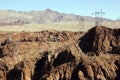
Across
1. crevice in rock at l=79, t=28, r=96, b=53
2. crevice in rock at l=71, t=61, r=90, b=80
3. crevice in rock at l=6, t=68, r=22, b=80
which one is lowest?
crevice in rock at l=6, t=68, r=22, b=80

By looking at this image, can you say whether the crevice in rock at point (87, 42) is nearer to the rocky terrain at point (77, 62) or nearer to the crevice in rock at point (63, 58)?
the rocky terrain at point (77, 62)

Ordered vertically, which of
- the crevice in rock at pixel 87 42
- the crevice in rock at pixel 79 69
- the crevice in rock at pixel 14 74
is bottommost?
the crevice in rock at pixel 14 74

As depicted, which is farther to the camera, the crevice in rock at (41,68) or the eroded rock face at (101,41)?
the eroded rock face at (101,41)

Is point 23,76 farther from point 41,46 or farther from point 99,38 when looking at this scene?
point 41,46

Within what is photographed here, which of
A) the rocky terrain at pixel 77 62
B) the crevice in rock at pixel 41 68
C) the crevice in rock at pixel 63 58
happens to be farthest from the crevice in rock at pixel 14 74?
the crevice in rock at pixel 63 58

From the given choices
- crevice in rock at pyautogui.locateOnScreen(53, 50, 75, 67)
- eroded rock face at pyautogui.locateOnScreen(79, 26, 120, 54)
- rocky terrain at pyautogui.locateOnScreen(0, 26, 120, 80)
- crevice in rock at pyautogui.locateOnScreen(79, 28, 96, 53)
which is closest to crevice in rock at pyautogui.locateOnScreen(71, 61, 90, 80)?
rocky terrain at pyautogui.locateOnScreen(0, 26, 120, 80)

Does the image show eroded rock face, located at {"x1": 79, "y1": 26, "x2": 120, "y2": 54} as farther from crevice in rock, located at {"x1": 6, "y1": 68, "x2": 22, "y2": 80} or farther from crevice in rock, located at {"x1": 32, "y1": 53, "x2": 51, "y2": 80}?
crevice in rock, located at {"x1": 6, "y1": 68, "x2": 22, "y2": 80}

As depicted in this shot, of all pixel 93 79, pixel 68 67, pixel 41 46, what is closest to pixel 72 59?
pixel 68 67

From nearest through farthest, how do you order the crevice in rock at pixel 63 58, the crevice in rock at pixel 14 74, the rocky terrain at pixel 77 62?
the rocky terrain at pixel 77 62, the crevice in rock at pixel 63 58, the crevice in rock at pixel 14 74

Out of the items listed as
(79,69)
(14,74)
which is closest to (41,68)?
(14,74)
